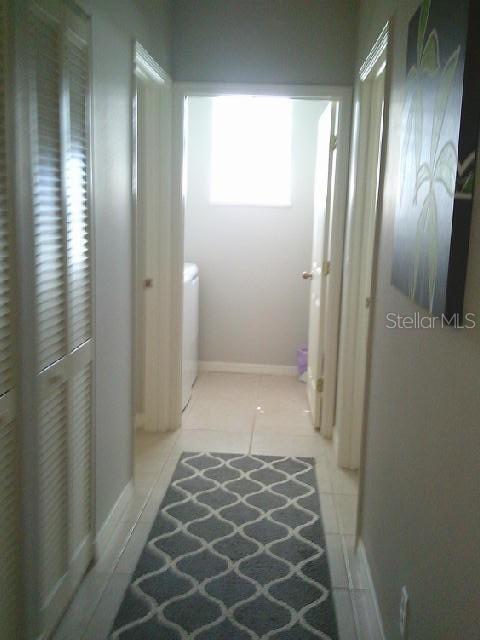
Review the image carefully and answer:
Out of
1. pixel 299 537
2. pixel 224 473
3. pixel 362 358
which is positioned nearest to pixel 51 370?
pixel 299 537

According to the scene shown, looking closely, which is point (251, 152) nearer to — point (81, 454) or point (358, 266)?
point (358, 266)

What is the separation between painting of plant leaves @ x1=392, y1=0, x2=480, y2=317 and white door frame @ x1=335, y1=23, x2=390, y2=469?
1.29 metres

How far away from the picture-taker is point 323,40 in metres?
3.33

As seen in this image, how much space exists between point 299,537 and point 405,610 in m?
1.03

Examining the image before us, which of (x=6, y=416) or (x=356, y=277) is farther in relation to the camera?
(x=356, y=277)

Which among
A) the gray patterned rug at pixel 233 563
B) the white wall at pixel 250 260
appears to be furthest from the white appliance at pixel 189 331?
the gray patterned rug at pixel 233 563

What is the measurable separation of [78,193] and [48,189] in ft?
0.86

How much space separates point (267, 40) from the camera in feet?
11.0

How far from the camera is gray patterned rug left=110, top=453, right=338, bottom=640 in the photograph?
2031 millimetres

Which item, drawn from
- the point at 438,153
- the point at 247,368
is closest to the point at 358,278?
the point at 438,153

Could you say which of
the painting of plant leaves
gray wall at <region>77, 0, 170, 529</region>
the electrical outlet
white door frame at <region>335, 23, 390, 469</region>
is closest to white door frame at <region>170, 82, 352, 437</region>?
white door frame at <region>335, 23, 390, 469</region>

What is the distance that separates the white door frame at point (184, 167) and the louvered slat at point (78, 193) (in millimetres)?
1474

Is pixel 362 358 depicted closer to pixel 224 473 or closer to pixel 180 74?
pixel 224 473

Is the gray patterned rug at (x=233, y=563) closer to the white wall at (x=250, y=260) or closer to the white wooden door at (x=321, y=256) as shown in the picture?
the white wooden door at (x=321, y=256)
